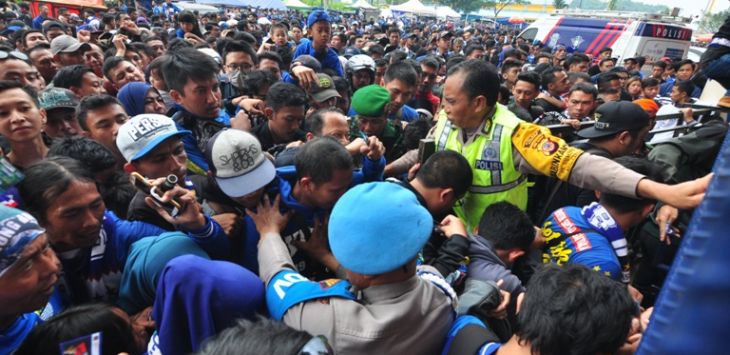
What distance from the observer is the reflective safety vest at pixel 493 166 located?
2.42 m

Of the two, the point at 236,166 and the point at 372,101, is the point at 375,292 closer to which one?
the point at 236,166

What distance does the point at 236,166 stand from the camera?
185cm

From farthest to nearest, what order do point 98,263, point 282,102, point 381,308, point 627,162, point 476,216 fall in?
point 282,102, point 476,216, point 627,162, point 98,263, point 381,308

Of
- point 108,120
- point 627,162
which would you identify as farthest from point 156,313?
point 627,162

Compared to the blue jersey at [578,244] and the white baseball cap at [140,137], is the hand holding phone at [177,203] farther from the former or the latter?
the blue jersey at [578,244]

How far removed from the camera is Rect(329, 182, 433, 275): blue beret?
50.7 inches

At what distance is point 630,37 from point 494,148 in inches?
485

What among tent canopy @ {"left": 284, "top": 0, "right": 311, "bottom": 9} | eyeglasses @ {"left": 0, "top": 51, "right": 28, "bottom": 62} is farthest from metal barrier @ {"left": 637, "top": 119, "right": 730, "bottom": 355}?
tent canopy @ {"left": 284, "top": 0, "right": 311, "bottom": 9}

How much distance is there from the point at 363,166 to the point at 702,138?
110 inches

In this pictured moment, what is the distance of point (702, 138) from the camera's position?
10.8ft

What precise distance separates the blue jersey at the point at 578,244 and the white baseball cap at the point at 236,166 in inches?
63.9

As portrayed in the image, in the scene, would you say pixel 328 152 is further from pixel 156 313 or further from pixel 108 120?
pixel 108 120

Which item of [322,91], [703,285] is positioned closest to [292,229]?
[703,285]

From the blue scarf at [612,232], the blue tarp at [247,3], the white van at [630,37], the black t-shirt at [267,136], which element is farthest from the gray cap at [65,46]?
the blue tarp at [247,3]
